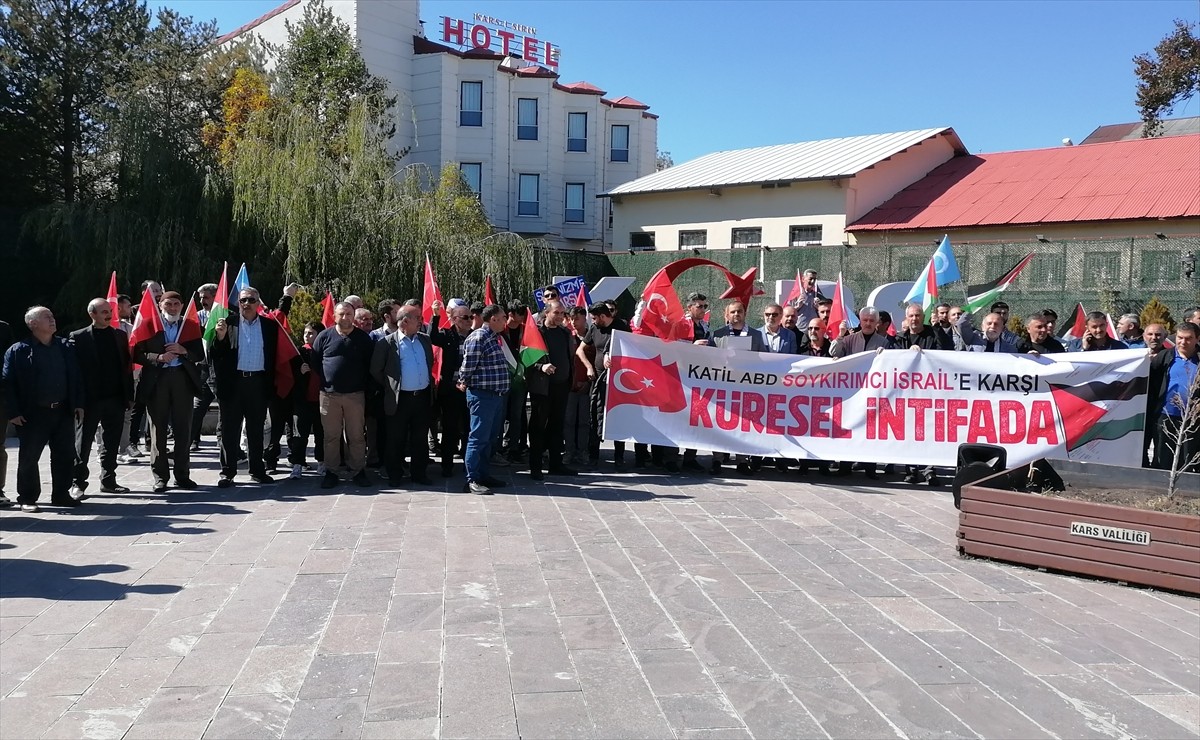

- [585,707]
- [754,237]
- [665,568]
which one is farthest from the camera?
[754,237]

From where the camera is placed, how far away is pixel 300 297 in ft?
50.8

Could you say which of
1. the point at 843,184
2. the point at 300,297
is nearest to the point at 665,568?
the point at 300,297

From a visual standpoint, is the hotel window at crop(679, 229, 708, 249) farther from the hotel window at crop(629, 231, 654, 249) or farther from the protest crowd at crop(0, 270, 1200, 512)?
the protest crowd at crop(0, 270, 1200, 512)

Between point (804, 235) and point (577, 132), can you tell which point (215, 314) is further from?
point (577, 132)

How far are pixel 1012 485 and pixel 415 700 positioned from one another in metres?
4.84

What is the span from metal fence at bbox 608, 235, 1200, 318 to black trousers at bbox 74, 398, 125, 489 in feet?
50.5

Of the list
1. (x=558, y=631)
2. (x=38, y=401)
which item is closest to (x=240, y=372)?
(x=38, y=401)

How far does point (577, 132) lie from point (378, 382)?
40564 millimetres

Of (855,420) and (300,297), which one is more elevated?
(300,297)

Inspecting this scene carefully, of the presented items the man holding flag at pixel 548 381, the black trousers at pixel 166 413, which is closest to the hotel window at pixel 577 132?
the man holding flag at pixel 548 381

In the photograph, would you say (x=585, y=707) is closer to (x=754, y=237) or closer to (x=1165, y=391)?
(x=1165, y=391)

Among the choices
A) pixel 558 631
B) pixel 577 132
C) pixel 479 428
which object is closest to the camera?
pixel 558 631

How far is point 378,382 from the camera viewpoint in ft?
31.2

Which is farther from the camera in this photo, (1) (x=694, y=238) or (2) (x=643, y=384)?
(1) (x=694, y=238)
